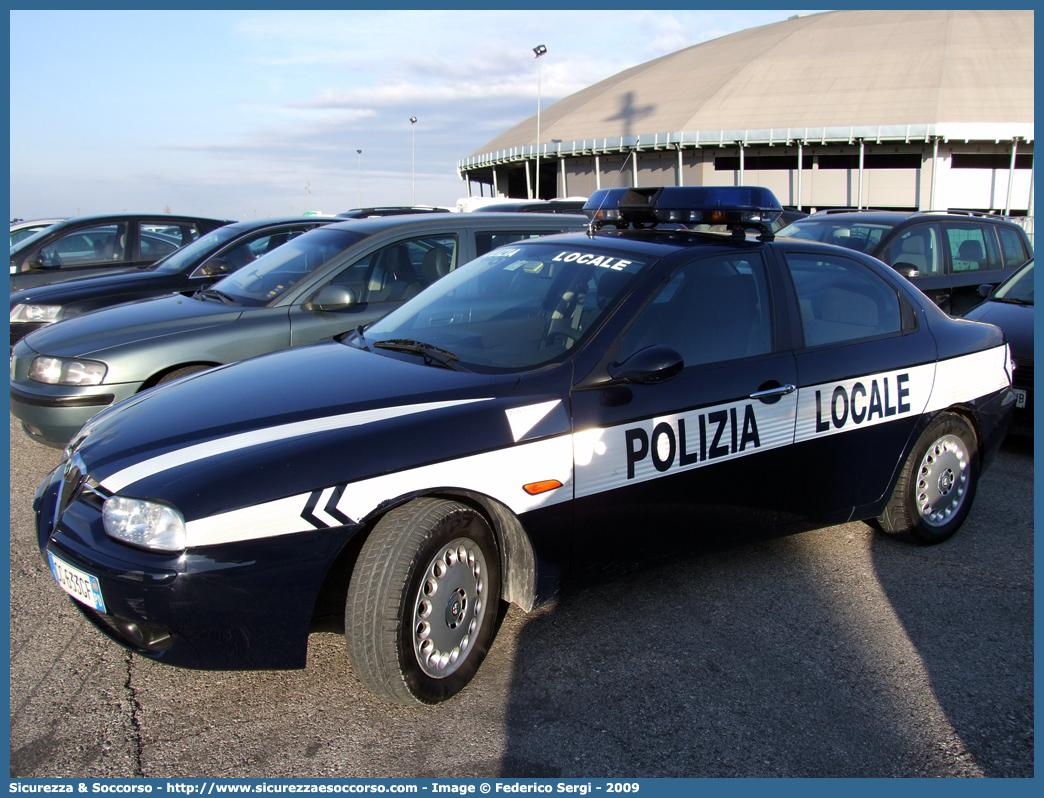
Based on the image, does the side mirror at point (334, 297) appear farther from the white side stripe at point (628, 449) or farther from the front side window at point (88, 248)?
the front side window at point (88, 248)

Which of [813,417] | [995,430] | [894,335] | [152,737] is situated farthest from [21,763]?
[995,430]

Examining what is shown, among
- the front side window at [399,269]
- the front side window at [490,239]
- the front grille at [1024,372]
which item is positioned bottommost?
the front grille at [1024,372]

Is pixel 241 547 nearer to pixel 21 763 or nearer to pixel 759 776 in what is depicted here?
pixel 21 763

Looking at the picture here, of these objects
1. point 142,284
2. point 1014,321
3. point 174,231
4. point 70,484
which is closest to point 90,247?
point 174,231

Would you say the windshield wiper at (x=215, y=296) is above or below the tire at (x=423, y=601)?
above

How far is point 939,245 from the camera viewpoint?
871cm

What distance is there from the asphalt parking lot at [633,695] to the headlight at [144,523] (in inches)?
26.9

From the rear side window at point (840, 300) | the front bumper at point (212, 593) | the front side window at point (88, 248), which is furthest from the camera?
the front side window at point (88, 248)

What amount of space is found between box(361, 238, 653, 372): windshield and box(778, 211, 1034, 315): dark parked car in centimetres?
554

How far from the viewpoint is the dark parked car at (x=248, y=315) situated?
5.08 m

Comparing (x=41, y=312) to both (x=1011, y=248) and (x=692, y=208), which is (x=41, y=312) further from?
(x=1011, y=248)

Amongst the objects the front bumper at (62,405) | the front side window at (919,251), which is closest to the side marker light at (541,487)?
the front bumper at (62,405)
